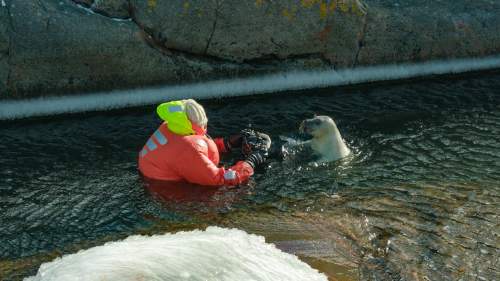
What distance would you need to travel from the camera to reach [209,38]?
13680mm

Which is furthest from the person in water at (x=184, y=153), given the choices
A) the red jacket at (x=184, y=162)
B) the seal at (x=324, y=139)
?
the seal at (x=324, y=139)

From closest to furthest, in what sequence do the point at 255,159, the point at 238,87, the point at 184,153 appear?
the point at 184,153, the point at 255,159, the point at 238,87

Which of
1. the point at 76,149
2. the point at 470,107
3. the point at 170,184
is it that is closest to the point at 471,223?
the point at 170,184

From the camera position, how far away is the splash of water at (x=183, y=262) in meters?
6.95

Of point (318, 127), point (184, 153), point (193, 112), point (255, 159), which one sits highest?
point (193, 112)

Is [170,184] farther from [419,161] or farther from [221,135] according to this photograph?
[419,161]

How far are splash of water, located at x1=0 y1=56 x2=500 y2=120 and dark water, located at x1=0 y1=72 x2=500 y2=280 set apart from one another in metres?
0.34

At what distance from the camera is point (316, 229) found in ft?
27.8

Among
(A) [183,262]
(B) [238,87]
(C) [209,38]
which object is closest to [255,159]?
(A) [183,262]

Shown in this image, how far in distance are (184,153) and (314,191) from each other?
2065 millimetres

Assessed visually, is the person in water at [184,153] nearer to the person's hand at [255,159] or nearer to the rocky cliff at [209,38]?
the person's hand at [255,159]

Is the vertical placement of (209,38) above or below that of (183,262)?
above

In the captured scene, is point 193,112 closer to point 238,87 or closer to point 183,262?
point 183,262

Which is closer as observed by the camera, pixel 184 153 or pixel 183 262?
pixel 183 262
